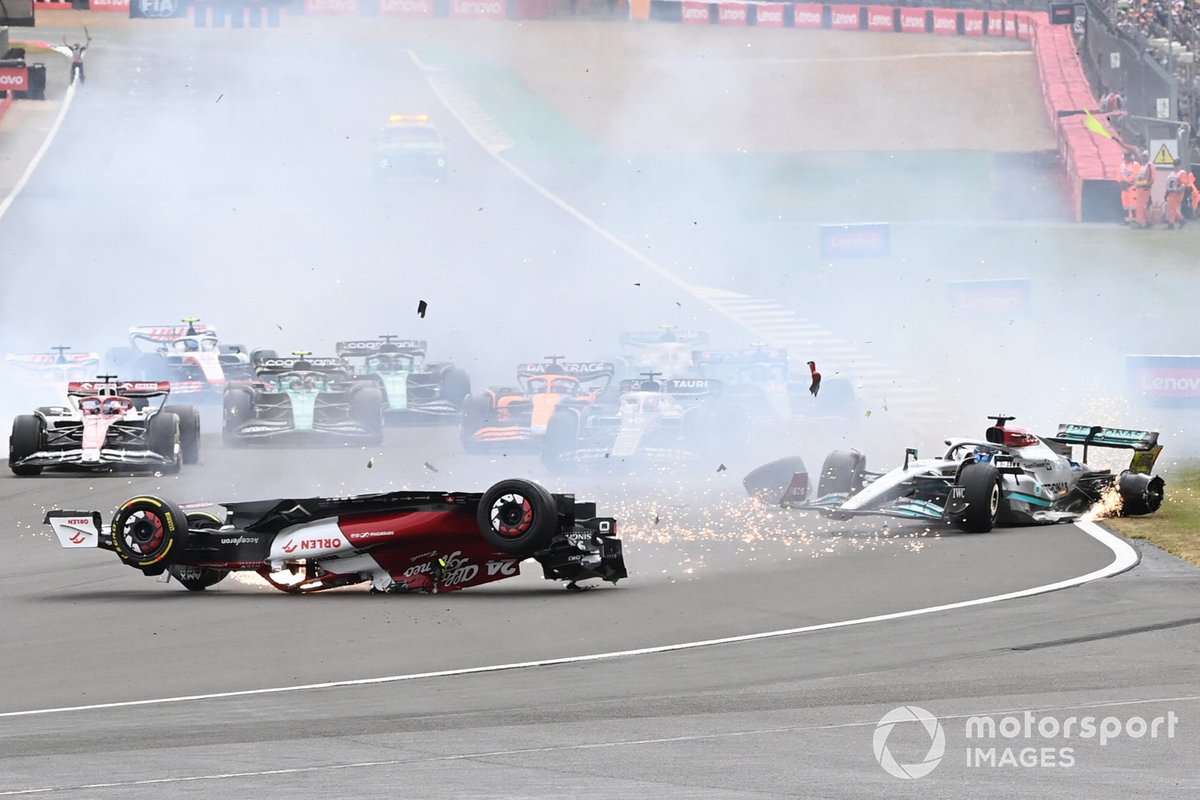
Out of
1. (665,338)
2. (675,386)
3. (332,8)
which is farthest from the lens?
(332,8)

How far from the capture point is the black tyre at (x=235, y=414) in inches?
1048

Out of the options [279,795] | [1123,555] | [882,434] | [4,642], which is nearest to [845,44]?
[882,434]

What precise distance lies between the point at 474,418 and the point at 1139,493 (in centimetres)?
999

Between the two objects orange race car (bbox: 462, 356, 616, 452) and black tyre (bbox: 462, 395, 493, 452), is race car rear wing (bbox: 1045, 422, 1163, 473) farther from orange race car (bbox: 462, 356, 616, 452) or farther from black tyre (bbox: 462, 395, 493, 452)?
black tyre (bbox: 462, 395, 493, 452)

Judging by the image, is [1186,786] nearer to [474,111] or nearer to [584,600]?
[584,600]

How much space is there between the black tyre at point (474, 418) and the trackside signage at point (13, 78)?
34.3 metres

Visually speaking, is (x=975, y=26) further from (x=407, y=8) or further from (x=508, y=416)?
(x=508, y=416)

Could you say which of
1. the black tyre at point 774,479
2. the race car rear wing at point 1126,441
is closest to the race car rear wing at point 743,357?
the race car rear wing at point 1126,441

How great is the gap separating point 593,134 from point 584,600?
44.7 m

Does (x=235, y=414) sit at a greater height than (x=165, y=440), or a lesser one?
greater

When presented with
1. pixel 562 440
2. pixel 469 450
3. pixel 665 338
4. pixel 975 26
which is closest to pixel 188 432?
pixel 469 450

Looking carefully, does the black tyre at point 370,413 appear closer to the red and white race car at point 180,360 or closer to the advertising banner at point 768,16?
the red and white race car at point 180,360

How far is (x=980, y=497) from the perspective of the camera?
17.8 m

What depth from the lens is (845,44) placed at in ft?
214
